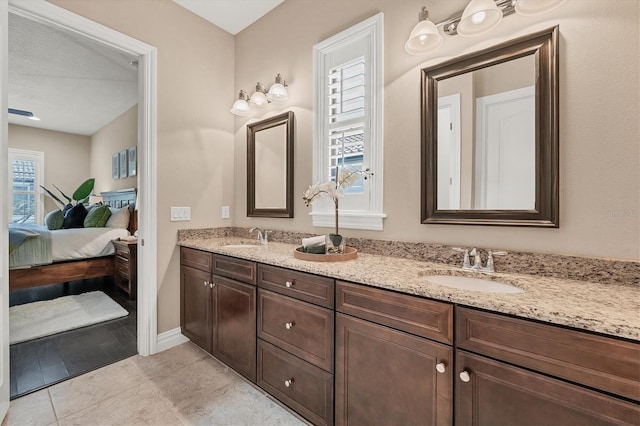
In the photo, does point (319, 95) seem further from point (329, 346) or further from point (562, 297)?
point (562, 297)

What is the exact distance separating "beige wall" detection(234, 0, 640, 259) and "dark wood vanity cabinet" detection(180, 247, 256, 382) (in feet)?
2.71

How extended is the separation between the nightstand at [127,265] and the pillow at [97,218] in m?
0.71

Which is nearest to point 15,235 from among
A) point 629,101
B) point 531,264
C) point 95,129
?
point 95,129

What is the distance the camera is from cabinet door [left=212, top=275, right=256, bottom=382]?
1817 mm

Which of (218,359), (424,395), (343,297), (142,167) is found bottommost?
(218,359)

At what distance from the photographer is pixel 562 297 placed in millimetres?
985

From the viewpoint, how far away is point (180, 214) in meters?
2.49

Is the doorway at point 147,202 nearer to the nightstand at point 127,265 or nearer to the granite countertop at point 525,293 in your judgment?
the granite countertop at point 525,293

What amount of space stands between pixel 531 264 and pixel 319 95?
5.73ft

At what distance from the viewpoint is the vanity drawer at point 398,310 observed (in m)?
1.06

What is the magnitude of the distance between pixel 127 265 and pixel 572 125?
4.31m

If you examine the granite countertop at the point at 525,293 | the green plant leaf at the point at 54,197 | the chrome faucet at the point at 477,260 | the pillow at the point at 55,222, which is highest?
the green plant leaf at the point at 54,197

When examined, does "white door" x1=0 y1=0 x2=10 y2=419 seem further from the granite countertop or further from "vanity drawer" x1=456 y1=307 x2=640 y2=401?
"vanity drawer" x1=456 y1=307 x2=640 y2=401

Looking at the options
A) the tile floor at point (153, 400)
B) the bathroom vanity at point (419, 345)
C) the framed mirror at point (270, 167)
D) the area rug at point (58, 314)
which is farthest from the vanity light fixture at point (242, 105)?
the area rug at point (58, 314)
